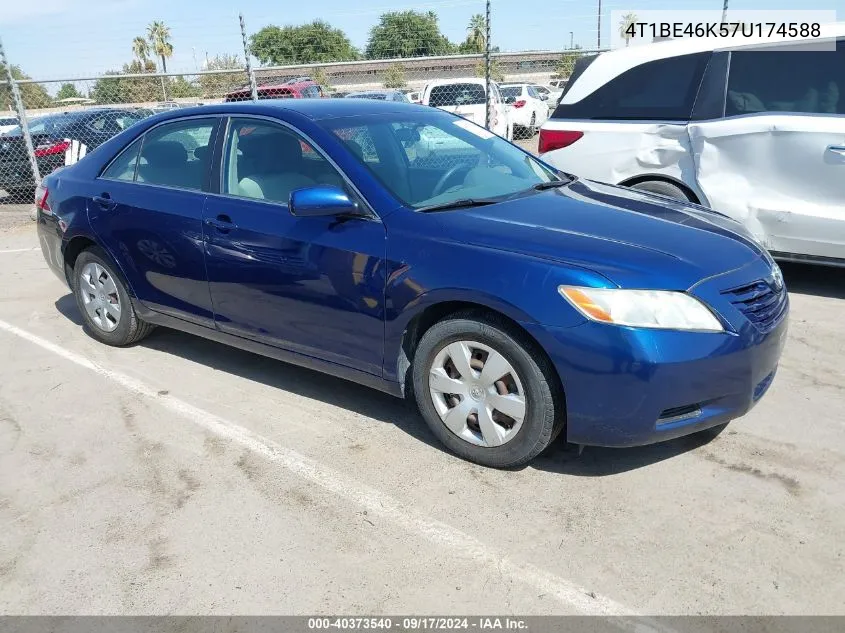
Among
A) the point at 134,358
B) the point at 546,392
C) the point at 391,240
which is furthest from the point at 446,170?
the point at 134,358

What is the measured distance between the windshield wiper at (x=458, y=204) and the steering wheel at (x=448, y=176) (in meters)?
0.13

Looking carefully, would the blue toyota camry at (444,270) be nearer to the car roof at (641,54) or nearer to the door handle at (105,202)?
the door handle at (105,202)

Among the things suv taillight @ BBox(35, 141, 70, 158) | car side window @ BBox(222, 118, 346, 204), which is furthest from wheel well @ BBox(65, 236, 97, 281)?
suv taillight @ BBox(35, 141, 70, 158)

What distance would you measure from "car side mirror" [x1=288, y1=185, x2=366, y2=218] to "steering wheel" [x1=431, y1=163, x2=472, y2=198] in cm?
47

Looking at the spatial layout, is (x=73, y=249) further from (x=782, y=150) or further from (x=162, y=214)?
(x=782, y=150)

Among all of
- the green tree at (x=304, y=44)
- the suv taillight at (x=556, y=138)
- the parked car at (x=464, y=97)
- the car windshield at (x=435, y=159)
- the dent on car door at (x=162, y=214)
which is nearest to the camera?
the car windshield at (x=435, y=159)

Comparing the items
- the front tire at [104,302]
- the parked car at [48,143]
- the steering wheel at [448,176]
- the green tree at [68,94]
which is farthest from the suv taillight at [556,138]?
the green tree at [68,94]

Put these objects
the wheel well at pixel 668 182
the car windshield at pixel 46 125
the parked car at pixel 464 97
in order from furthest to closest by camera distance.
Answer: the parked car at pixel 464 97, the car windshield at pixel 46 125, the wheel well at pixel 668 182

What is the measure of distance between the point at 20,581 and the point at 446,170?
2.68 metres

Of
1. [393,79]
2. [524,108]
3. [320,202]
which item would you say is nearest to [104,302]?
[320,202]

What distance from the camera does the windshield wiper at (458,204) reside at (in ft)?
11.4

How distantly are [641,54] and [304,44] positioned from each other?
2464 centimetres

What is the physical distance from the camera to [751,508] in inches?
117

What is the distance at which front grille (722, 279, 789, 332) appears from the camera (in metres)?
3.03
